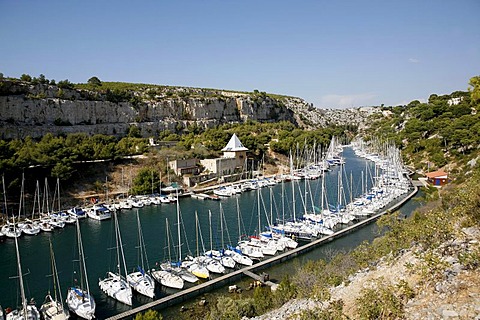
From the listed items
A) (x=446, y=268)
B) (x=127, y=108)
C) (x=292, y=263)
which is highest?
(x=127, y=108)

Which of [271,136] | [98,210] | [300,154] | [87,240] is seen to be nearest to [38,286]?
[87,240]

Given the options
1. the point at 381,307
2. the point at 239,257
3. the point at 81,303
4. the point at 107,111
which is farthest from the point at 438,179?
the point at 107,111

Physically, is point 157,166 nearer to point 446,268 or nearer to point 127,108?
point 127,108

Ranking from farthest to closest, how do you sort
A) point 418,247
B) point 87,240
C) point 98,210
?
1. point 98,210
2. point 87,240
3. point 418,247

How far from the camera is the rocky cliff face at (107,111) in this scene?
169 ft

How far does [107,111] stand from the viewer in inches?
2504

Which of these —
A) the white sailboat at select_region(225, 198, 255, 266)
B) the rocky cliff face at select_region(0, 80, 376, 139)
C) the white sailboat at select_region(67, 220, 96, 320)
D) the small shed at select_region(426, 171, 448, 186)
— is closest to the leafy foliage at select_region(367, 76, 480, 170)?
the small shed at select_region(426, 171, 448, 186)

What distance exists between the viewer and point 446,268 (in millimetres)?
8078

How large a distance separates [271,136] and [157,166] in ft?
92.2

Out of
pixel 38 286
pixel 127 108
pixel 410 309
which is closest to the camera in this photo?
pixel 410 309

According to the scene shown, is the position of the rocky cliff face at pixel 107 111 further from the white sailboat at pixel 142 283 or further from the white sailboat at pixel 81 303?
the white sailboat at pixel 142 283

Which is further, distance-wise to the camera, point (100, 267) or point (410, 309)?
point (100, 267)

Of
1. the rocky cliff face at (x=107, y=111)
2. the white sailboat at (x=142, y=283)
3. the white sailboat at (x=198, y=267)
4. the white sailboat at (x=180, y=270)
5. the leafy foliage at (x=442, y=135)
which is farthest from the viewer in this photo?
the rocky cliff face at (x=107, y=111)

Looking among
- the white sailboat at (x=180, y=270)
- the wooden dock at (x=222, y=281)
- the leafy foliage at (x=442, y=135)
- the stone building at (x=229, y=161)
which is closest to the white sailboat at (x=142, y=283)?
the wooden dock at (x=222, y=281)
